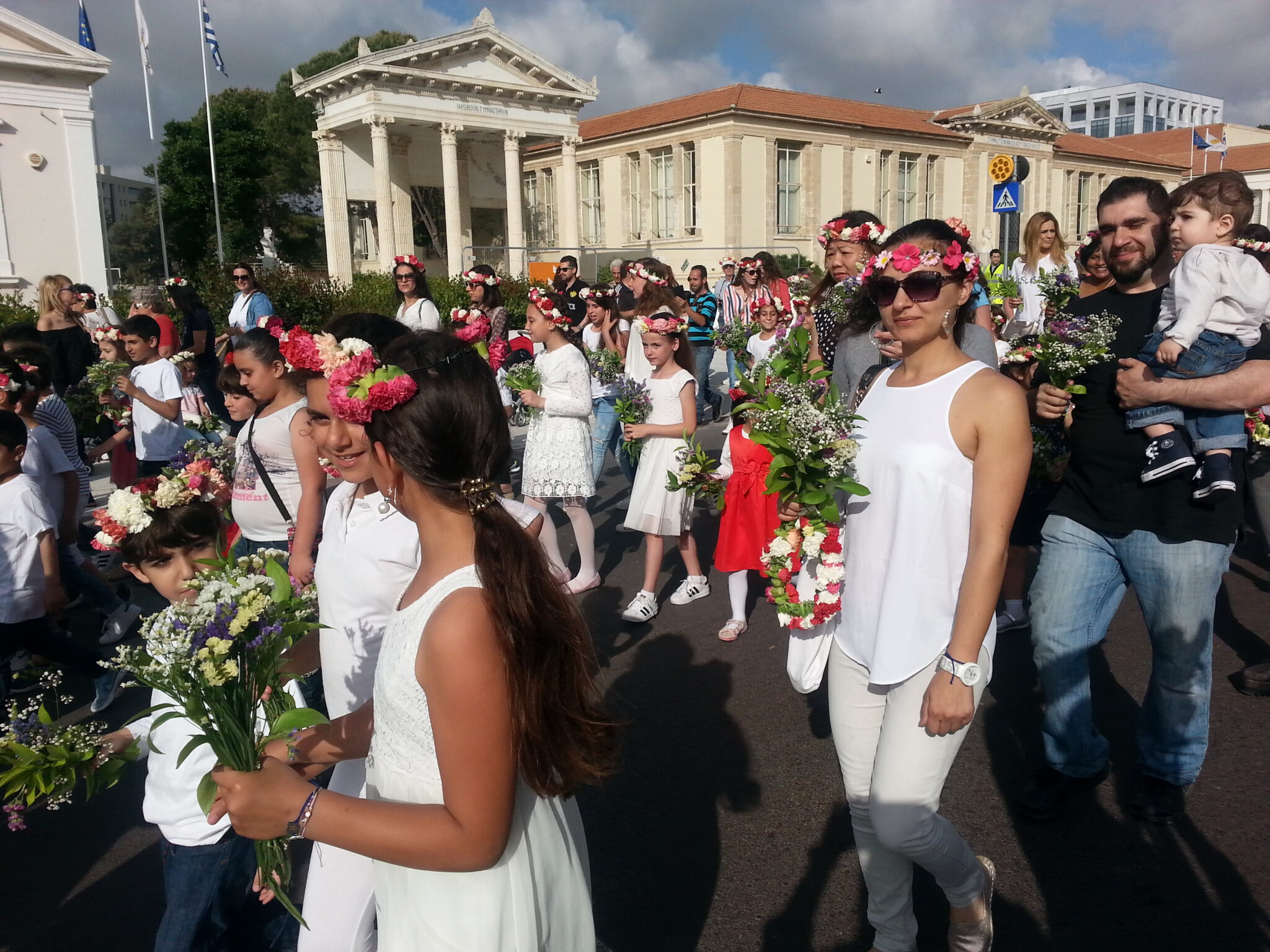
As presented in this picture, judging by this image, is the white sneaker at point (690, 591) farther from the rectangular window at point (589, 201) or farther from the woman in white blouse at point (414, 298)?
the rectangular window at point (589, 201)

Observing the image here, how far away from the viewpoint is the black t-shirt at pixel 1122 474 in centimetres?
337

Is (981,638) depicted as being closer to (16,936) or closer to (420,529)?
(420,529)

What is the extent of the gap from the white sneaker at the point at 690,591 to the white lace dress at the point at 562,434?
0.94 m

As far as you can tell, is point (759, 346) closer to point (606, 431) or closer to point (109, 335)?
point (606, 431)

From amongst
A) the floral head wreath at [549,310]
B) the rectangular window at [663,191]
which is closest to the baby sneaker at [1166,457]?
the floral head wreath at [549,310]

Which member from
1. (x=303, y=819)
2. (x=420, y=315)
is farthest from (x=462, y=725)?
(x=420, y=315)

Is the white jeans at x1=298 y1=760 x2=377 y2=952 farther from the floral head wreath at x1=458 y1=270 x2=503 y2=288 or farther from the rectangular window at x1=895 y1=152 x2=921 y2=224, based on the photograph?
A: the rectangular window at x1=895 y1=152 x2=921 y2=224

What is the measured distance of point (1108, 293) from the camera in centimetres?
371

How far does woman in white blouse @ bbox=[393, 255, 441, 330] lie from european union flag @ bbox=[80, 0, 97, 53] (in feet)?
80.4

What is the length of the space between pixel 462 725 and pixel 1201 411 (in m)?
3.21

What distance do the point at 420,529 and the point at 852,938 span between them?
2.23 meters

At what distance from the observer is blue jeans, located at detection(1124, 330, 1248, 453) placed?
3.46m

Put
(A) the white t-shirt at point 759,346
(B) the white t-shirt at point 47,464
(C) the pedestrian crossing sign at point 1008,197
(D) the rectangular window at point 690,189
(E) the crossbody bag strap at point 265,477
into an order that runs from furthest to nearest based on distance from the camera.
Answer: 1. (D) the rectangular window at point 690,189
2. (C) the pedestrian crossing sign at point 1008,197
3. (A) the white t-shirt at point 759,346
4. (B) the white t-shirt at point 47,464
5. (E) the crossbody bag strap at point 265,477

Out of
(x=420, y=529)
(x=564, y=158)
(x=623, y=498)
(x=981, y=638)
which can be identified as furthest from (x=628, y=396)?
(x=564, y=158)
